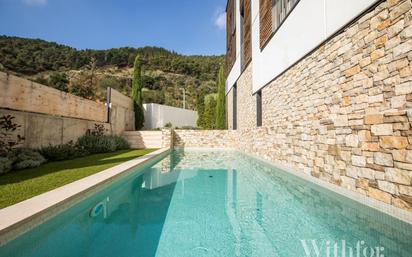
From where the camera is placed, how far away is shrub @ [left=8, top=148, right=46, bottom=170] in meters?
5.00

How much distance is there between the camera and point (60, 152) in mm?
6652

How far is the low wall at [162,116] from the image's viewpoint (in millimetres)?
18094

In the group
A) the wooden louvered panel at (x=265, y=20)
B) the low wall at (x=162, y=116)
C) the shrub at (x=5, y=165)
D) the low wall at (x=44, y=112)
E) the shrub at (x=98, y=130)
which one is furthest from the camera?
the low wall at (x=162, y=116)

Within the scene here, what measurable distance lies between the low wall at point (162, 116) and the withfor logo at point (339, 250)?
1706 cm

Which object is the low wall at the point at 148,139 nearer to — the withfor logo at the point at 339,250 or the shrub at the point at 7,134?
the shrub at the point at 7,134

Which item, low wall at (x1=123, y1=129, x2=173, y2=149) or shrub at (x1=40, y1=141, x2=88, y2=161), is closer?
shrub at (x1=40, y1=141, x2=88, y2=161)

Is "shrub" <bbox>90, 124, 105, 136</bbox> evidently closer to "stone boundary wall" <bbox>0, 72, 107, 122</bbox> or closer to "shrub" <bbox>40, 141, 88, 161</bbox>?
"stone boundary wall" <bbox>0, 72, 107, 122</bbox>

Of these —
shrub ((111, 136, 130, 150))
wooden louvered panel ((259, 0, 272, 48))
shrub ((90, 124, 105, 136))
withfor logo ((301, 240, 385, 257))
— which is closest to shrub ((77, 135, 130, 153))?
shrub ((111, 136, 130, 150))

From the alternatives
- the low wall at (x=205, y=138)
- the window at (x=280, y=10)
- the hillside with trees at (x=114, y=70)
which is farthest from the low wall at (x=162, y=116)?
the window at (x=280, y=10)

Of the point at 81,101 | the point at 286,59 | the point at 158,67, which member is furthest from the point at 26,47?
the point at 286,59

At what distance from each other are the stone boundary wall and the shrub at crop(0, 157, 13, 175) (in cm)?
141

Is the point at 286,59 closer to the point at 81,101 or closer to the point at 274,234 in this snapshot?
the point at 274,234

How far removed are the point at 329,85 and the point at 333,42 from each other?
80cm

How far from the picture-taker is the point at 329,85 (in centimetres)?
400
